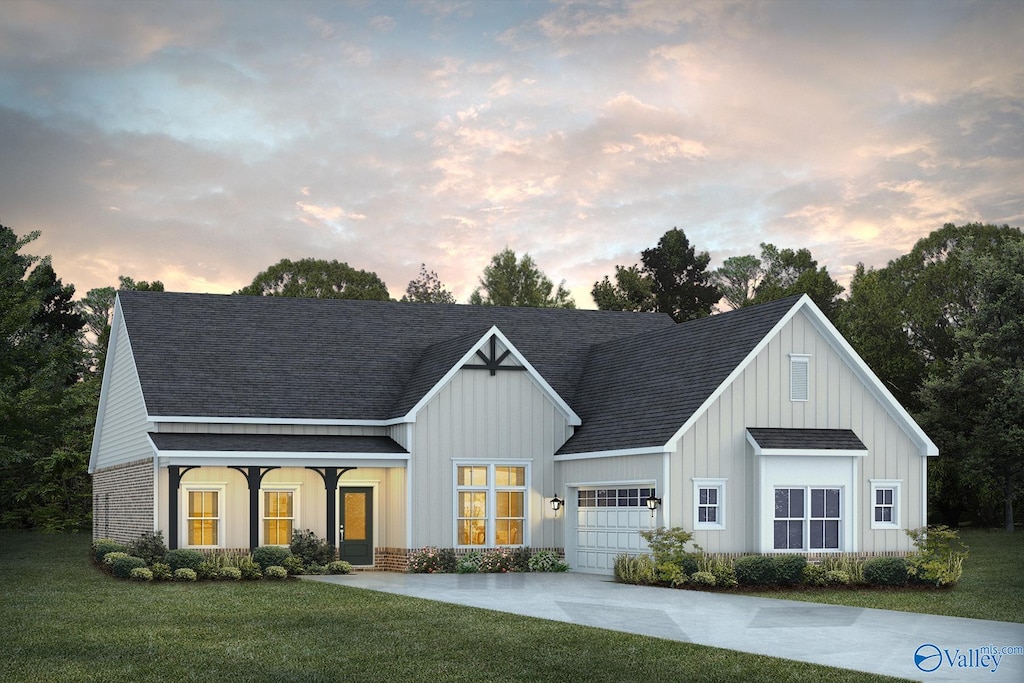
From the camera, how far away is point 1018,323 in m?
49.6

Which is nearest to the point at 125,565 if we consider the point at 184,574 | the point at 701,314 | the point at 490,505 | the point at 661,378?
the point at 184,574

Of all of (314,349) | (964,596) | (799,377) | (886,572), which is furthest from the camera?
(314,349)

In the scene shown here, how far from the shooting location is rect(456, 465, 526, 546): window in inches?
1300

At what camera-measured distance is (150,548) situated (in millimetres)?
29375

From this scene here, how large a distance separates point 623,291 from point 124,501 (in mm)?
36526

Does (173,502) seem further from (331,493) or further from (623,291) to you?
(623,291)

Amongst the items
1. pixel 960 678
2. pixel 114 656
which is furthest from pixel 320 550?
pixel 960 678

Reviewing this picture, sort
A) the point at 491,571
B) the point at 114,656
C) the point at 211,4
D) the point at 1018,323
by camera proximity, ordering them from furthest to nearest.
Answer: the point at 1018,323, the point at 491,571, the point at 211,4, the point at 114,656

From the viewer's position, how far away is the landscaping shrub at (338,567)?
30.4 m

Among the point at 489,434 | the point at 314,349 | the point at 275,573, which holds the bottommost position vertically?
the point at 275,573

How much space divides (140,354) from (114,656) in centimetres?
1952

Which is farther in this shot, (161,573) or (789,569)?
(161,573)

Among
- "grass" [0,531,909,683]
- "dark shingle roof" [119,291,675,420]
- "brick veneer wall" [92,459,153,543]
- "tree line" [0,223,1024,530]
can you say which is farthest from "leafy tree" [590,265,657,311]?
"grass" [0,531,909,683]

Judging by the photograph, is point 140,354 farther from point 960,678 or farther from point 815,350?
point 960,678
